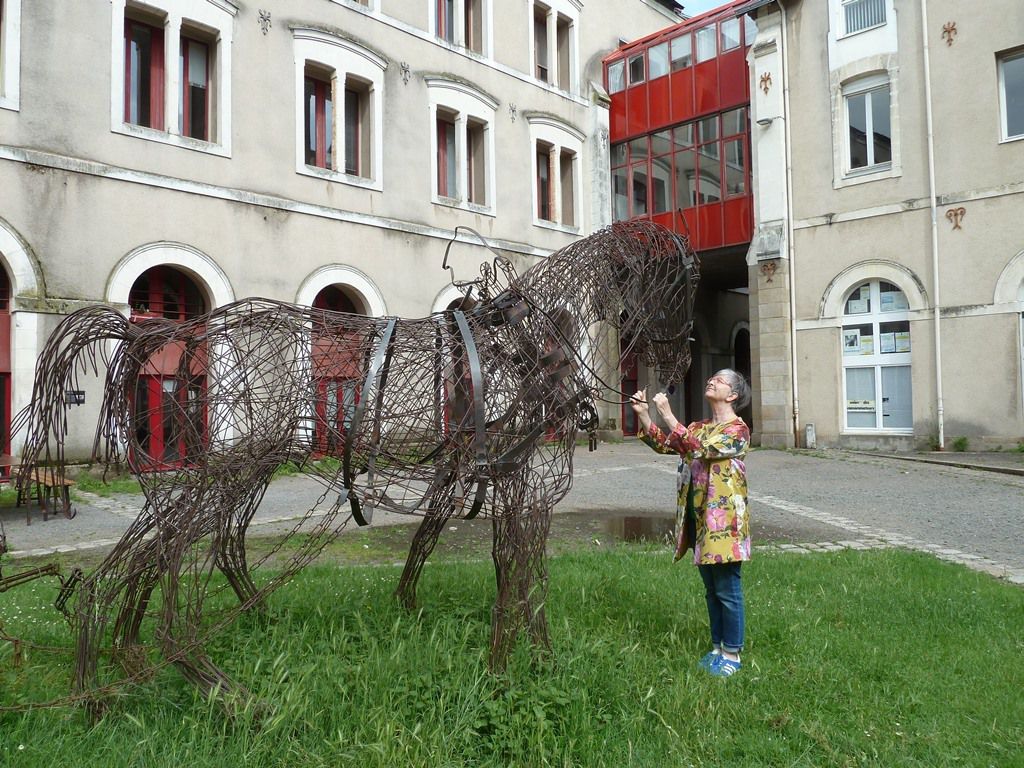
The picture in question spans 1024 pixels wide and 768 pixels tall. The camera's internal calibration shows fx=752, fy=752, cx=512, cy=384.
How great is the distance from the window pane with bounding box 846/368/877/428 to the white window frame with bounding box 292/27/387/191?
10.2 meters

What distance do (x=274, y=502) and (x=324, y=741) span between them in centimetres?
686

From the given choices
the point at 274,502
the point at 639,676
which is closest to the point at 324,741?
the point at 639,676

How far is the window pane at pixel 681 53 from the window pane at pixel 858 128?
4.48m

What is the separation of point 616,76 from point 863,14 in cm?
650

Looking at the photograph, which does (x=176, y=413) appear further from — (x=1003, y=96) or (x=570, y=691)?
(x=1003, y=96)

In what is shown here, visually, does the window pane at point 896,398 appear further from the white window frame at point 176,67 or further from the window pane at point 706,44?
the white window frame at point 176,67

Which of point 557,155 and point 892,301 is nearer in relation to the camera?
point 892,301

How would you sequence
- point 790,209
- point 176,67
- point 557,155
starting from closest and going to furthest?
point 176,67
point 790,209
point 557,155

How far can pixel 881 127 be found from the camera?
586 inches

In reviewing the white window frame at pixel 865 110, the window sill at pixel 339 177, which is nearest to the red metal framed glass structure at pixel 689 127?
the white window frame at pixel 865 110

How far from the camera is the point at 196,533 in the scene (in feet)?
9.72

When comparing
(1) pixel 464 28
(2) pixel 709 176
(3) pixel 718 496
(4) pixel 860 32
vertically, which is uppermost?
(1) pixel 464 28

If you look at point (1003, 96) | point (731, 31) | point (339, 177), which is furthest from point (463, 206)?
point (1003, 96)

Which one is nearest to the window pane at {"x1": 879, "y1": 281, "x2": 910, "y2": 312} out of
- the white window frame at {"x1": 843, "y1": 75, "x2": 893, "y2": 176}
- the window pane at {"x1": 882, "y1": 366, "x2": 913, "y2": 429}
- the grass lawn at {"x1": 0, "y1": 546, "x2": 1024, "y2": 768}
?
the window pane at {"x1": 882, "y1": 366, "x2": 913, "y2": 429}
